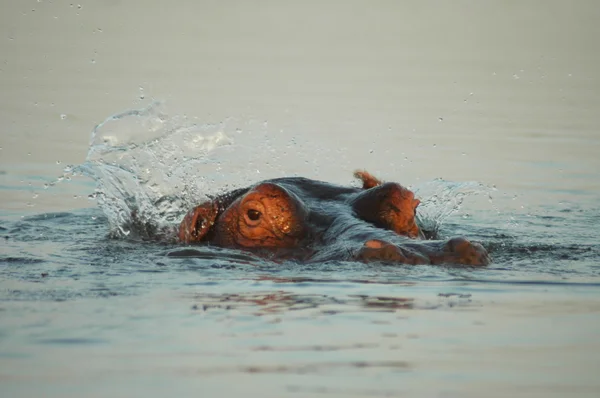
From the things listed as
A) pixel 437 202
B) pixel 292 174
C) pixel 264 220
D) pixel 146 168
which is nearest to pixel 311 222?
pixel 264 220

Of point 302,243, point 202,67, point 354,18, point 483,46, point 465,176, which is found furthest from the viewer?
point 354,18

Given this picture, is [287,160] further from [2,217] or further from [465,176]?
[2,217]

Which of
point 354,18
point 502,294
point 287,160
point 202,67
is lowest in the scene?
point 502,294

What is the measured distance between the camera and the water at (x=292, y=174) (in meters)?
6.24

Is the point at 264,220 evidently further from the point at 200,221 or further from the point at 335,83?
the point at 335,83

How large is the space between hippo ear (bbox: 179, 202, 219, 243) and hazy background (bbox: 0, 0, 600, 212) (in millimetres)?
3329

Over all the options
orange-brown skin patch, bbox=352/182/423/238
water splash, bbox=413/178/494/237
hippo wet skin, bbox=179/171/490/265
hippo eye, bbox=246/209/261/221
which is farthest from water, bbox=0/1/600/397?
orange-brown skin patch, bbox=352/182/423/238

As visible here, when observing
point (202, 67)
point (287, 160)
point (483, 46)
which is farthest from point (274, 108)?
point (483, 46)

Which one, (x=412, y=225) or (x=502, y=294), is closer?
(x=502, y=294)

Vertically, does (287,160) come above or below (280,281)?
above

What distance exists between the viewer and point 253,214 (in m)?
9.52

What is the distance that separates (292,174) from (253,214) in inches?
195

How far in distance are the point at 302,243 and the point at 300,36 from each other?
16549mm

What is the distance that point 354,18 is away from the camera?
28.4m
